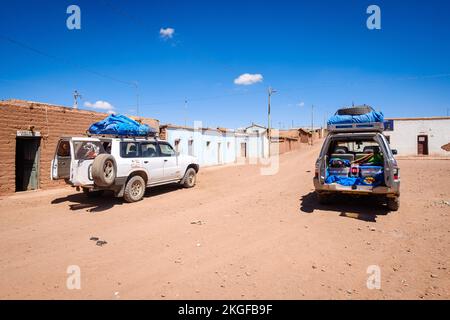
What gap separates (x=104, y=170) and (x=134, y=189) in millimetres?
1334

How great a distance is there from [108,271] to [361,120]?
637cm

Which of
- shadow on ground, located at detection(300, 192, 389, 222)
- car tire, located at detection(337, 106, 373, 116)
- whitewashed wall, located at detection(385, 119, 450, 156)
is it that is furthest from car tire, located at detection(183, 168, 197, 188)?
whitewashed wall, located at detection(385, 119, 450, 156)

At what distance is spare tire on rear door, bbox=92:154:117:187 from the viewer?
6.99 m

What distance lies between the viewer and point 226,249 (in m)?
4.52

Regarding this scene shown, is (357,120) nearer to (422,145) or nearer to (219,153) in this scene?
(219,153)

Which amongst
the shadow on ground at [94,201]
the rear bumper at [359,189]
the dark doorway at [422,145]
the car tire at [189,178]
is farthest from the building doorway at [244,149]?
the rear bumper at [359,189]

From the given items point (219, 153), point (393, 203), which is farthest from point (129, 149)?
point (219, 153)

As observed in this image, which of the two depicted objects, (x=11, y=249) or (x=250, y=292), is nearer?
(x=250, y=292)

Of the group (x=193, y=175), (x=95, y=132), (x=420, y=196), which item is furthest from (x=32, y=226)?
(x=420, y=196)

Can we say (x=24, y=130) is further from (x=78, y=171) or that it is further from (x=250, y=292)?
(x=250, y=292)
